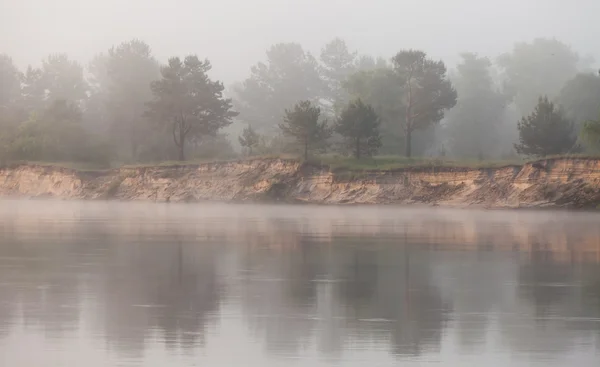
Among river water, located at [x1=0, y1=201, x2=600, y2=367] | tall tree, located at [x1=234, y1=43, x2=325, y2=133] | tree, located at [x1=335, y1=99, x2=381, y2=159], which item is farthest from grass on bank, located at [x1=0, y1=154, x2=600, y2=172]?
tall tree, located at [x1=234, y1=43, x2=325, y2=133]

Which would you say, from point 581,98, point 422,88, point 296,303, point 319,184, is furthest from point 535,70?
point 296,303

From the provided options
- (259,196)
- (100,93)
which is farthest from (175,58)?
(100,93)

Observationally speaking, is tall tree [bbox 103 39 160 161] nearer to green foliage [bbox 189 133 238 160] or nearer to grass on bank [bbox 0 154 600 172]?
green foliage [bbox 189 133 238 160]

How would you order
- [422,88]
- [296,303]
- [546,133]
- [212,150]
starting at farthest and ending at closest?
[212,150] < [422,88] < [546,133] < [296,303]

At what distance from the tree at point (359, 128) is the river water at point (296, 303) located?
46.6 m

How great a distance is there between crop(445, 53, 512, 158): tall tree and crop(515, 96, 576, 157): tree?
122ft

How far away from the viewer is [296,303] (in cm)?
1515

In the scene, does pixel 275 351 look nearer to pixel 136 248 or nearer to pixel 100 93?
pixel 136 248

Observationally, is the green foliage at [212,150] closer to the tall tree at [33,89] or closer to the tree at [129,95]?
the tree at [129,95]

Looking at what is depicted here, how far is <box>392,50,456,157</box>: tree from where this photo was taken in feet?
270

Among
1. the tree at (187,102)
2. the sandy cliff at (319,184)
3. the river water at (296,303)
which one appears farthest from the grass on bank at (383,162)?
the river water at (296,303)

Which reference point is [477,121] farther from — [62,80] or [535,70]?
[62,80]

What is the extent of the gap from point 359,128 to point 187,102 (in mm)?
21607

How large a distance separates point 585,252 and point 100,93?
112 meters
